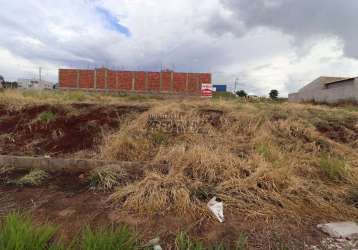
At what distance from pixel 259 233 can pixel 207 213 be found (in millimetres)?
538

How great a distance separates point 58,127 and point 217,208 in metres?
5.03

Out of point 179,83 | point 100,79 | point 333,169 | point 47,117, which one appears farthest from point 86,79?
point 333,169

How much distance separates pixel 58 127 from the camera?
22.1 feet

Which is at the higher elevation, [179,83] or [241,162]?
[179,83]

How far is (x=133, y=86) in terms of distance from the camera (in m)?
34.8

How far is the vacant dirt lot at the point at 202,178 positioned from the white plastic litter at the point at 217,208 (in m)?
0.07

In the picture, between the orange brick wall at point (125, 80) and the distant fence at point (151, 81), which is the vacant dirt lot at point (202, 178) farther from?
the orange brick wall at point (125, 80)

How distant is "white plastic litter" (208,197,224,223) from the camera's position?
2.86 m

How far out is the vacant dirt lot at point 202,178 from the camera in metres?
2.78

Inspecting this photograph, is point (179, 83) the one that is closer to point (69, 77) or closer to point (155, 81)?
point (155, 81)

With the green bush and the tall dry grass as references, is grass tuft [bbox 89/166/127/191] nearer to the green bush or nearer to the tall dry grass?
the tall dry grass

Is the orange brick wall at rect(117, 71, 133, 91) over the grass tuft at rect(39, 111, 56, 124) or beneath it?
over

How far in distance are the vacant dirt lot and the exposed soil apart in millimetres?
38

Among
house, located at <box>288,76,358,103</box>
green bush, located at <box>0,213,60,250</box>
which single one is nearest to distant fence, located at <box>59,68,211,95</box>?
house, located at <box>288,76,358,103</box>
